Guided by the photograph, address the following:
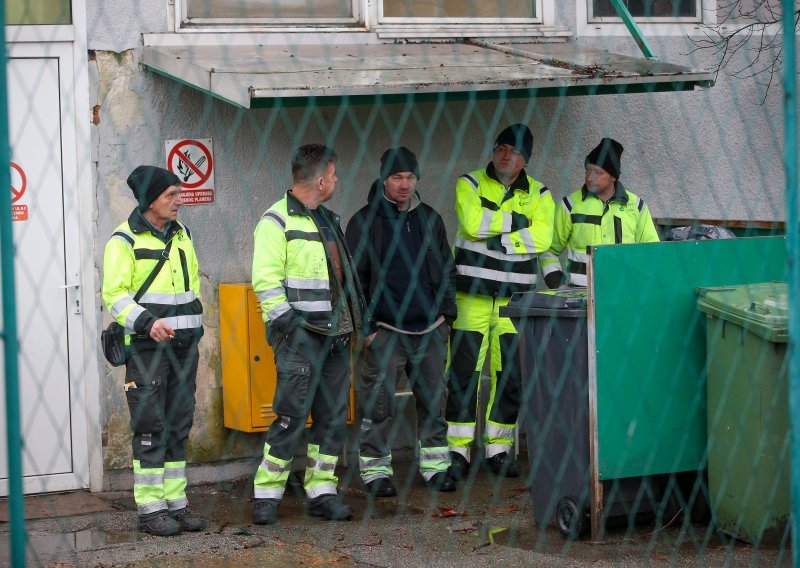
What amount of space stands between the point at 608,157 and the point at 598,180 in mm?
160

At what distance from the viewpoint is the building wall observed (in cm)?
675

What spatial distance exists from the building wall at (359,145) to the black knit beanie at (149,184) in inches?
38.1

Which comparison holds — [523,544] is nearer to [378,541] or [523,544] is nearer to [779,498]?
[378,541]

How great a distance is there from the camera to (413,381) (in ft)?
23.0

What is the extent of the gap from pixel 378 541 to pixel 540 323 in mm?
1278

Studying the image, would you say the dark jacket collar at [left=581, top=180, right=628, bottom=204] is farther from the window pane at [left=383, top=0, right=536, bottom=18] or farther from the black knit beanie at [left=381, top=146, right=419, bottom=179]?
the window pane at [left=383, top=0, right=536, bottom=18]

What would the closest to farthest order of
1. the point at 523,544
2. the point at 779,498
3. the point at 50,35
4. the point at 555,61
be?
the point at 779,498
the point at 523,544
the point at 50,35
the point at 555,61

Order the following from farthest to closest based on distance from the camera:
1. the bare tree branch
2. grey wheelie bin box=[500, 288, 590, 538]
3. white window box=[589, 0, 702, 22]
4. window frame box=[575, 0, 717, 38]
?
white window box=[589, 0, 702, 22] < the bare tree branch < window frame box=[575, 0, 717, 38] < grey wheelie bin box=[500, 288, 590, 538]

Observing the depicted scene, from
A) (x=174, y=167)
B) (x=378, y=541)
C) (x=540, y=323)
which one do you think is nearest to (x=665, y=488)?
(x=540, y=323)

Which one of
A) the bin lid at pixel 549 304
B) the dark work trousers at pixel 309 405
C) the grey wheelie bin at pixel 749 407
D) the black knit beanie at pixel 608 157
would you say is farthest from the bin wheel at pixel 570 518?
the black knit beanie at pixel 608 157

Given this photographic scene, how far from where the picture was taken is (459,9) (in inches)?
303

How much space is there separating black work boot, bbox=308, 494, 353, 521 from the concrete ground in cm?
5

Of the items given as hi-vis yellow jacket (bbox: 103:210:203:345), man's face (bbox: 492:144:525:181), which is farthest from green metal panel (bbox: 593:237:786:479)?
hi-vis yellow jacket (bbox: 103:210:203:345)

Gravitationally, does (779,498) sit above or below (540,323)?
below
